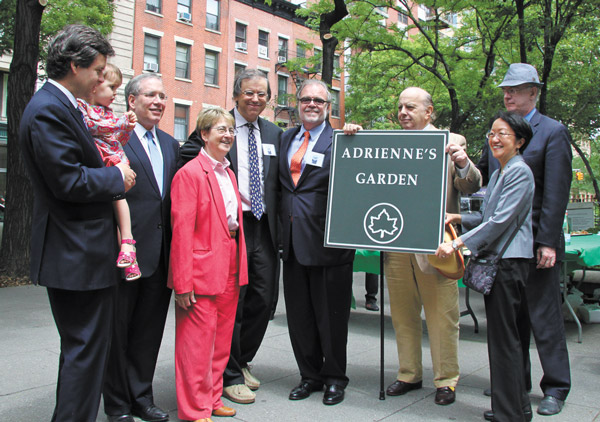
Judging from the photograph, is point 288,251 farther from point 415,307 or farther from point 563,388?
point 563,388

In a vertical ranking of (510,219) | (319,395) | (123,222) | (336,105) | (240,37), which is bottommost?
(319,395)

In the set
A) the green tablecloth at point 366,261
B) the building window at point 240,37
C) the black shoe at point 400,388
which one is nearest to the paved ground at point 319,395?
the black shoe at point 400,388

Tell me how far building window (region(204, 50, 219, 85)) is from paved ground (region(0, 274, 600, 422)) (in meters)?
25.6

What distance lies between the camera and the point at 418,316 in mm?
3977

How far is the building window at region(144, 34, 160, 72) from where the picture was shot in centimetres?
2730

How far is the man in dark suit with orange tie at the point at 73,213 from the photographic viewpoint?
7.88 feet

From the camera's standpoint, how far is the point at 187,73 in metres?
29.5

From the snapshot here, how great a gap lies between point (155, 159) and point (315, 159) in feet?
3.60

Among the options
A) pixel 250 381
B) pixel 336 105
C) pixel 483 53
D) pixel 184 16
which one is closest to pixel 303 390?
pixel 250 381

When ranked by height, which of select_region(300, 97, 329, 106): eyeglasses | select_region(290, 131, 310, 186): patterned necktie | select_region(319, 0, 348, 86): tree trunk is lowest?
select_region(290, 131, 310, 186): patterned necktie

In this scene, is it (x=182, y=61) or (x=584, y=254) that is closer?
(x=584, y=254)

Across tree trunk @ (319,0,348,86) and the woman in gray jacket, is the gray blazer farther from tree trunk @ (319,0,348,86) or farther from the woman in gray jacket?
tree trunk @ (319,0,348,86)

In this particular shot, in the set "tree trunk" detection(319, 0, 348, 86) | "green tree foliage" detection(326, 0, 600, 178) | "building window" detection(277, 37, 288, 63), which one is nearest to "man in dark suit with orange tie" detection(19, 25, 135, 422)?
"tree trunk" detection(319, 0, 348, 86)

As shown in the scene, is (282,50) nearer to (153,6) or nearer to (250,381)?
(153,6)
